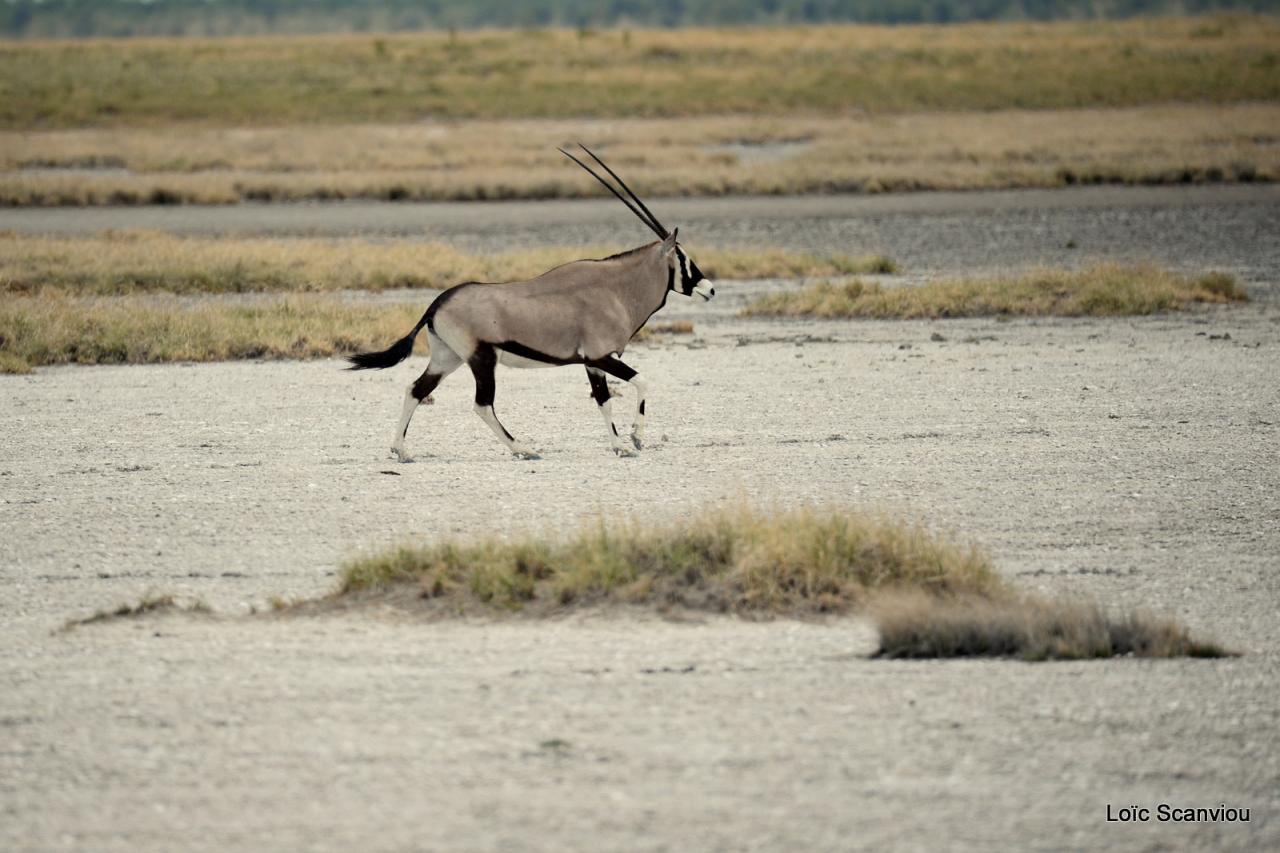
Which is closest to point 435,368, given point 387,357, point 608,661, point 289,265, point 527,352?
point 387,357

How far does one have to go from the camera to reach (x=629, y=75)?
246ft

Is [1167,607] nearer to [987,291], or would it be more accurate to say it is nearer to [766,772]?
[766,772]

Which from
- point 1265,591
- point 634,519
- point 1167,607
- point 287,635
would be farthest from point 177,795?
point 1265,591

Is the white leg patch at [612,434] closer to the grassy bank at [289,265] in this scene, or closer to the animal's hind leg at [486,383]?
the animal's hind leg at [486,383]

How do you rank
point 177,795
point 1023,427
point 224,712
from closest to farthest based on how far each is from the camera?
point 177,795 → point 224,712 → point 1023,427

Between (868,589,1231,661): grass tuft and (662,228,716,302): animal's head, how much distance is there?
456 centimetres

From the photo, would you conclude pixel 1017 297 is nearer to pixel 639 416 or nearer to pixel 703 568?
pixel 639 416

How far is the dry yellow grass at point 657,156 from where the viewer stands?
39062 millimetres

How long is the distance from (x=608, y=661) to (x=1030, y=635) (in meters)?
1.84

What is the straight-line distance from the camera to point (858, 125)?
55.5 metres

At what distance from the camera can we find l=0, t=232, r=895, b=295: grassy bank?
77.4 feet

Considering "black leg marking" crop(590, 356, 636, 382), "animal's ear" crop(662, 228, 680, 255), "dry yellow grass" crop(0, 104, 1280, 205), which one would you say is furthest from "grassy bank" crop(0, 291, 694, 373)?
"dry yellow grass" crop(0, 104, 1280, 205)

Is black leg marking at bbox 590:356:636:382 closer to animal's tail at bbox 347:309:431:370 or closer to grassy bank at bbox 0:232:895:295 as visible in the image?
animal's tail at bbox 347:309:431:370

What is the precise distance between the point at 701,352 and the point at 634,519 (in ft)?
31.0
